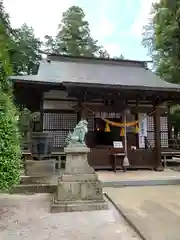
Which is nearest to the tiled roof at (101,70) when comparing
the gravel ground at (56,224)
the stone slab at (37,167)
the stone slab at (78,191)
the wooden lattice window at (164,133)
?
the wooden lattice window at (164,133)

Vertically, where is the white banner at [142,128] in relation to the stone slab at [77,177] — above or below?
above

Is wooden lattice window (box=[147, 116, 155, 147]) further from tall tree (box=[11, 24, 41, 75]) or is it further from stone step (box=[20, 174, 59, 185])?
tall tree (box=[11, 24, 41, 75])

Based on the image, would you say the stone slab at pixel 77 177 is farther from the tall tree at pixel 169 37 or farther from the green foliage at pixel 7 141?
the tall tree at pixel 169 37

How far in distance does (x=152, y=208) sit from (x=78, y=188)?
4.42 feet

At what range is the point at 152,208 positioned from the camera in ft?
13.5

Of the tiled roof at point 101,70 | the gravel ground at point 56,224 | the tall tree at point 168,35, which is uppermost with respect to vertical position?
the tall tree at point 168,35

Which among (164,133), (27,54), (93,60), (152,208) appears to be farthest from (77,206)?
(27,54)

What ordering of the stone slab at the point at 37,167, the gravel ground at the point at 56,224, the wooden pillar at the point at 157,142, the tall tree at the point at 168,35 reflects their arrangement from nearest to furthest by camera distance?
the gravel ground at the point at 56,224 < the stone slab at the point at 37,167 < the wooden pillar at the point at 157,142 < the tall tree at the point at 168,35

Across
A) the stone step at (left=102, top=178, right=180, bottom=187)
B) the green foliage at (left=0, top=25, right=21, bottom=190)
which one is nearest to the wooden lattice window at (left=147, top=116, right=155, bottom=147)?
the stone step at (left=102, top=178, right=180, bottom=187)

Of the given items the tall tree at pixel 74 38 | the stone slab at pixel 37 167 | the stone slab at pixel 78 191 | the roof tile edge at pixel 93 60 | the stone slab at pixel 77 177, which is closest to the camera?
the stone slab at pixel 78 191

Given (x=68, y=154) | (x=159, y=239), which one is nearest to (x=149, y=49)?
(x=68, y=154)

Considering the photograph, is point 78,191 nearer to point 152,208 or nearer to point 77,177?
point 77,177

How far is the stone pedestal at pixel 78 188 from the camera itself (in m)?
4.22

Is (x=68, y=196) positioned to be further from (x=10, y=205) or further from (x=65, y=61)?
(x=65, y=61)
